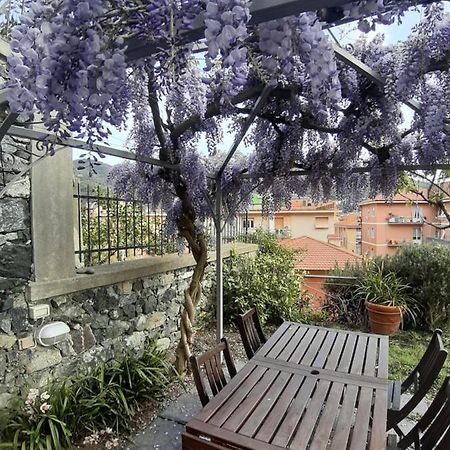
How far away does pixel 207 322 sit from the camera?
4512 mm

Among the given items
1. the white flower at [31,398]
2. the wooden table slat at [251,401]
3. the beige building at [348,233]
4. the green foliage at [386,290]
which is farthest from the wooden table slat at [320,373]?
the beige building at [348,233]

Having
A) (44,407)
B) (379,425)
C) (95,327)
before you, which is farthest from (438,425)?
(95,327)

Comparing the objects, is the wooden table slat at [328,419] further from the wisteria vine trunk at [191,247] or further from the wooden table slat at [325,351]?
the wisteria vine trunk at [191,247]

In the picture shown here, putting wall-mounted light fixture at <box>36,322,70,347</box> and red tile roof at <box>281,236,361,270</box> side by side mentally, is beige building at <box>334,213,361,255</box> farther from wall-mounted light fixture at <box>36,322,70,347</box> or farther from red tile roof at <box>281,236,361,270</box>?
wall-mounted light fixture at <box>36,322,70,347</box>

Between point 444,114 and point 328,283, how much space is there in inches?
139

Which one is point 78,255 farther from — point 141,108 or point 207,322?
point 207,322

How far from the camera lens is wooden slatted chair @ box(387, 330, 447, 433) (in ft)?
6.37

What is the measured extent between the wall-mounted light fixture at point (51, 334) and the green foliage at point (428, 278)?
14.1 feet

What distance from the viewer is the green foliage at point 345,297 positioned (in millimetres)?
4867

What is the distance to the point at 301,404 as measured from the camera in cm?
176

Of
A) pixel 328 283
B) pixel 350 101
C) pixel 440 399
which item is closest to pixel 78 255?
pixel 350 101

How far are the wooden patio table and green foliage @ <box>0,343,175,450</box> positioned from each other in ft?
3.41

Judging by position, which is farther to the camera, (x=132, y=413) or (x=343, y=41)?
(x=132, y=413)

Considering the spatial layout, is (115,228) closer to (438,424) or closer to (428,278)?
(438,424)
